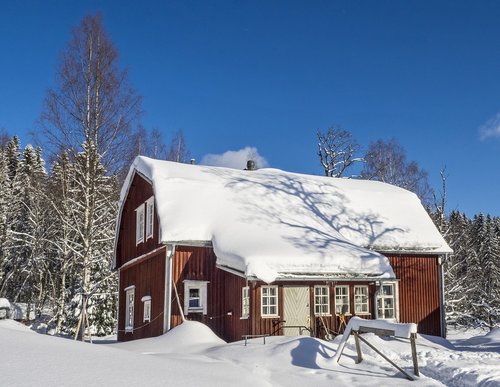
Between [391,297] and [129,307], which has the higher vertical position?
[391,297]

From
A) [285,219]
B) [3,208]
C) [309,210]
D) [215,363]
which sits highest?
[3,208]

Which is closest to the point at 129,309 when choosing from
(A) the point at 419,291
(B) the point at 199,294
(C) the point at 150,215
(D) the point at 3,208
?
(C) the point at 150,215

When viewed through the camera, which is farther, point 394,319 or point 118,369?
point 394,319

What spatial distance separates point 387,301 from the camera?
19.3 m

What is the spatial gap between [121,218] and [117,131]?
144 inches

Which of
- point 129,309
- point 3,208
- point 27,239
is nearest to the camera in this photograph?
point 129,309

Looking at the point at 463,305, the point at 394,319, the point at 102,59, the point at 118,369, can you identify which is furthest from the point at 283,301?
the point at 463,305

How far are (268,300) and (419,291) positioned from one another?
22.4ft

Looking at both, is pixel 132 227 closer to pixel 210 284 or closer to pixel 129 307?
pixel 129 307

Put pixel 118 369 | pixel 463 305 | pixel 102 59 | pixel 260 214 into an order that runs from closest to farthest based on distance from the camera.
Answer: pixel 118 369
pixel 260 214
pixel 102 59
pixel 463 305

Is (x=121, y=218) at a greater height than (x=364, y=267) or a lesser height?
greater

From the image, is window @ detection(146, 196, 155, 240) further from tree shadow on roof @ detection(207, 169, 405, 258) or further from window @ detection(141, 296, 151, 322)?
tree shadow on roof @ detection(207, 169, 405, 258)

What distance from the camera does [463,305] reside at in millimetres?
29859

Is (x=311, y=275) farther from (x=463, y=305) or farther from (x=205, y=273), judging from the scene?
(x=463, y=305)
